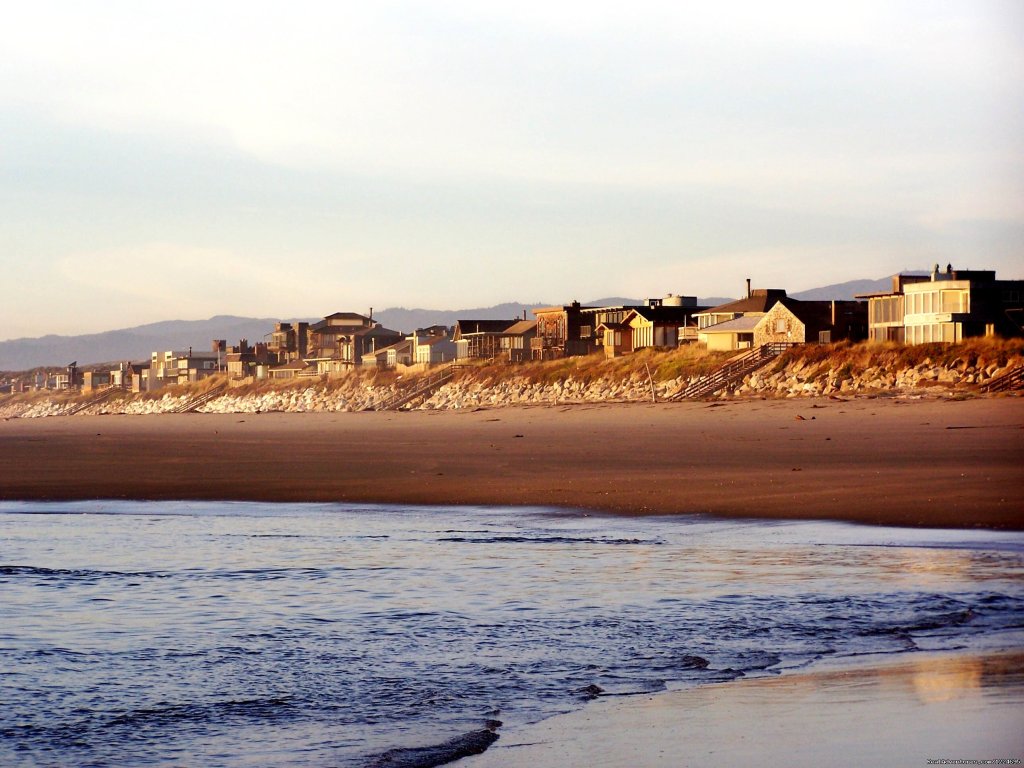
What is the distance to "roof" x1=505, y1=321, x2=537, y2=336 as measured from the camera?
11718 centimetres

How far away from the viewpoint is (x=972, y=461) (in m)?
25.1

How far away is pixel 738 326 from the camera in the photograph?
283 feet

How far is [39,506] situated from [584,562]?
43.0 feet

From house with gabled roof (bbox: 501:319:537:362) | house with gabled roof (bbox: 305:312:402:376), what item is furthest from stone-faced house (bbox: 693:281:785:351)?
house with gabled roof (bbox: 305:312:402:376)

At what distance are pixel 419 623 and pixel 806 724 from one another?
4.73 m

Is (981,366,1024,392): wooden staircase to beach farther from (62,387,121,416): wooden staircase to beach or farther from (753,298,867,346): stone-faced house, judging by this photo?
(62,387,121,416): wooden staircase to beach

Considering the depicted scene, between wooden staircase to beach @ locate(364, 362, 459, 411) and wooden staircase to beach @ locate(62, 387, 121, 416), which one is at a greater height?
wooden staircase to beach @ locate(364, 362, 459, 411)

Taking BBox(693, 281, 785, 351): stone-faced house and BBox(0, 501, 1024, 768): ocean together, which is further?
BBox(693, 281, 785, 351): stone-faced house

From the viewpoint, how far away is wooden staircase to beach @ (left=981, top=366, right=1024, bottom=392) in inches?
1875

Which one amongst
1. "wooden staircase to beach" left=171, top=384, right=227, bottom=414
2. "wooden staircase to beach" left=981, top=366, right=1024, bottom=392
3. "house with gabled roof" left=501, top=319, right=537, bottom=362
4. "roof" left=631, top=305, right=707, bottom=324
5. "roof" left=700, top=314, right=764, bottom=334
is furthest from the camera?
"wooden staircase to beach" left=171, top=384, right=227, bottom=414

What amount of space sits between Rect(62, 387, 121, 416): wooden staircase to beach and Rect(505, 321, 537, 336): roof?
68241mm

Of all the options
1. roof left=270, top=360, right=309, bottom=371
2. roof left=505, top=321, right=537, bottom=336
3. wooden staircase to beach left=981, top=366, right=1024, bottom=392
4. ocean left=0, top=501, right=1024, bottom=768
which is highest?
roof left=505, top=321, right=537, bottom=336

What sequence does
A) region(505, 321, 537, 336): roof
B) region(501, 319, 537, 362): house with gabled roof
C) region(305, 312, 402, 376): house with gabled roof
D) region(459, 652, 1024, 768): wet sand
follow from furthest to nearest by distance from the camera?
region(305, 312, 402, 376): house with gabled roof < region(505, 321, 537, 336): roof < region(501, 319, 537, 362): house with gabled roof < region(459, 652, 1024, 768): wet sand

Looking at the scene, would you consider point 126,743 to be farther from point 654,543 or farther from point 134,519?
point 134,519
